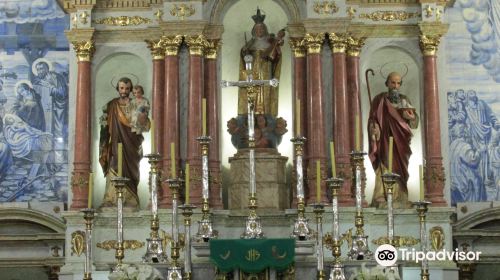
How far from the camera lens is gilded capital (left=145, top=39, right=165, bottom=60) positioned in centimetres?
2223

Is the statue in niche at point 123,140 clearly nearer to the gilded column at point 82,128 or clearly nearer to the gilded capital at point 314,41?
the gilded column at point 82,128

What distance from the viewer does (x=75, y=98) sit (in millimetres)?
22531

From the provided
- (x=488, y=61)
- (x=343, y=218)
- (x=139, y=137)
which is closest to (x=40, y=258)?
(x=139, y=137)

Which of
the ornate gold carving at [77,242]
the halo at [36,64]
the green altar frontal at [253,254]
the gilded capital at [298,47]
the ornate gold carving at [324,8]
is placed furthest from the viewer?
the halo at [36,64]

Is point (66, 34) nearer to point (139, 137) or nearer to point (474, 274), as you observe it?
point (139, 137)

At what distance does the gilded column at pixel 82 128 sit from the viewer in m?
21.9

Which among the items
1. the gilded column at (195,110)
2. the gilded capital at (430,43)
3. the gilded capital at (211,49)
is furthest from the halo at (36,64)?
the gilded capital at (430,43)

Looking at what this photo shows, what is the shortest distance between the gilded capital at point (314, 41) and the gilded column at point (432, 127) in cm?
231

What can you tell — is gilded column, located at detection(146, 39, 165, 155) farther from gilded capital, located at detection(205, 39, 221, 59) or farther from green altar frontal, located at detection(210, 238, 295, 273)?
green altar frontal, located at detection(210, 238, 295, 273)

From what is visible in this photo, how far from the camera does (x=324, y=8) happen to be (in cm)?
2186

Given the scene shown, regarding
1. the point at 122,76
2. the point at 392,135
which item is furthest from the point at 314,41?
the point at 122,76

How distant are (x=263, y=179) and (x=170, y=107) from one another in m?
2.63

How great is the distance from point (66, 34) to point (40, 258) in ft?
16.8

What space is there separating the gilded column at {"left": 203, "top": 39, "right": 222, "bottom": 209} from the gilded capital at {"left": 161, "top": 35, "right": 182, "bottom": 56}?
0.67 m
